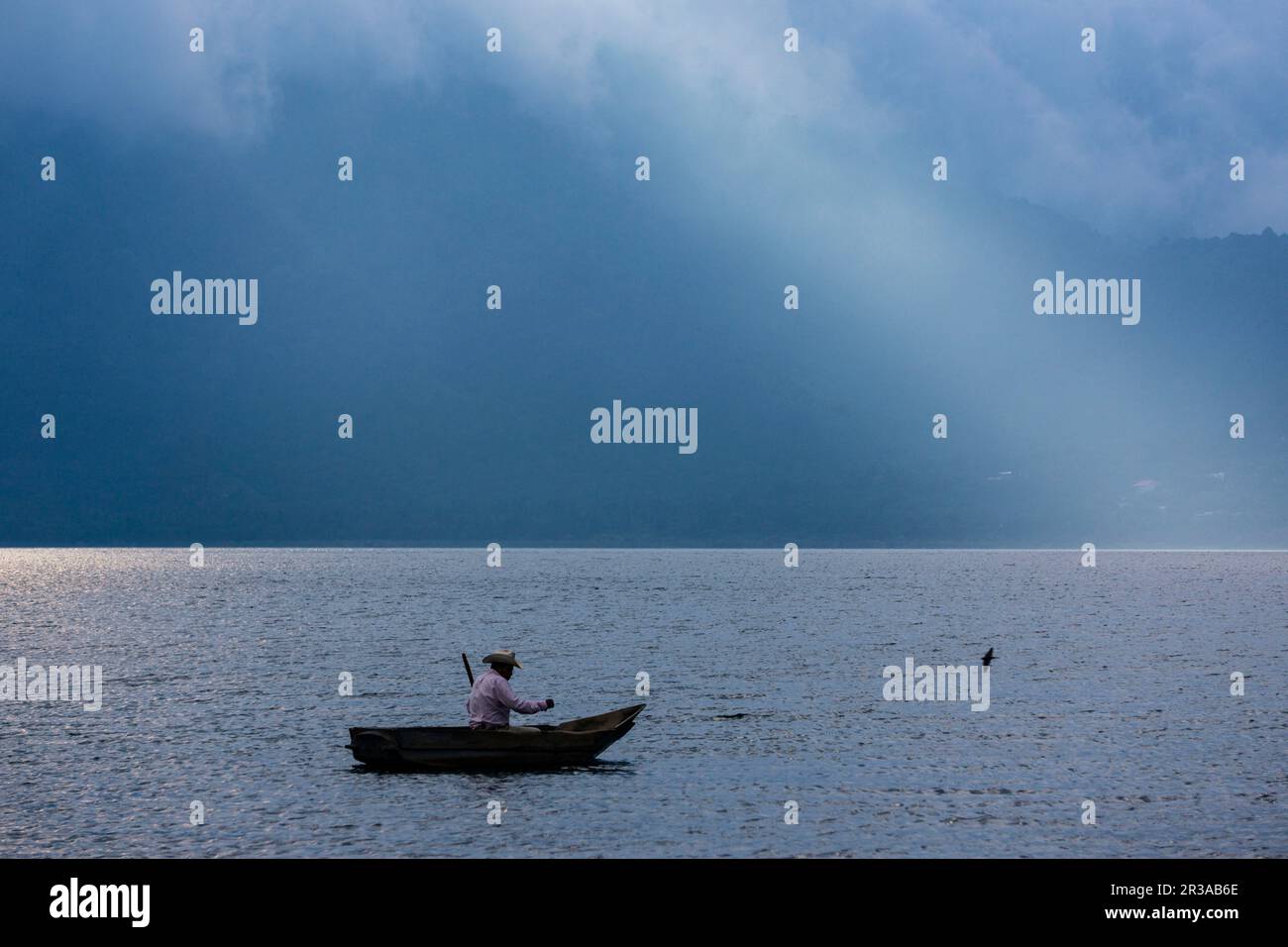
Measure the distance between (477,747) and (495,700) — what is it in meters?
1.42

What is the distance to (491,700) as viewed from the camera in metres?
37.9

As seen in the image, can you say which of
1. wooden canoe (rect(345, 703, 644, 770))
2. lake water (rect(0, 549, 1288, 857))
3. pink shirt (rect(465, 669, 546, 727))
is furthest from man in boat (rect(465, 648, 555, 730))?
lake water (rect(0, 549, 1288, 857))

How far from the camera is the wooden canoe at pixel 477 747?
37.9 metres

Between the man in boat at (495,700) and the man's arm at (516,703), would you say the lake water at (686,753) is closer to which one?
the man in boat at (495,700)

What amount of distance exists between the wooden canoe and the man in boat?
40 cm

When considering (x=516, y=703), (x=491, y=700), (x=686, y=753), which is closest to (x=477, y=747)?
(x=491, y=700)

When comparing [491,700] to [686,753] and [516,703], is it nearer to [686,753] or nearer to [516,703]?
[516,703]

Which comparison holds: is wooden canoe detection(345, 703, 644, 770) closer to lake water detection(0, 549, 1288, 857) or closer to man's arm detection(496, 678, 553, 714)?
lake water detection(0, 549, 1288, 857)
